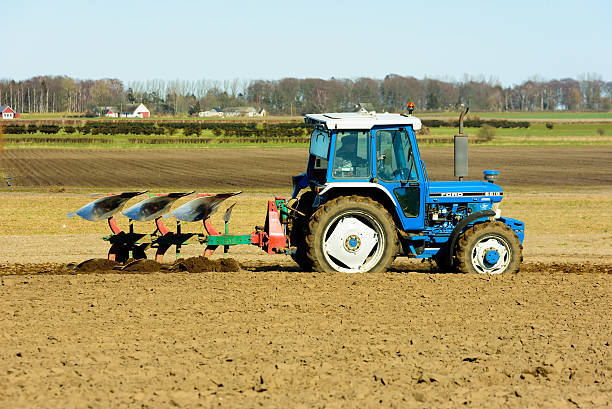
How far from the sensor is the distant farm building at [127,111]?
5463 inches

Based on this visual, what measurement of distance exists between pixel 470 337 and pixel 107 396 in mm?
3598

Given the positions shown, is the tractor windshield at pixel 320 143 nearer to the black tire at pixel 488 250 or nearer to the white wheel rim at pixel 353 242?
the white wheel rim at pixel 353 242

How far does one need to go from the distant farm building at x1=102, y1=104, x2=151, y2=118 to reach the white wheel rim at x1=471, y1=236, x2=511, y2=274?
13308 centimetres

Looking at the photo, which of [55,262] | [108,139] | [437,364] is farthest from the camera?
[108,139]

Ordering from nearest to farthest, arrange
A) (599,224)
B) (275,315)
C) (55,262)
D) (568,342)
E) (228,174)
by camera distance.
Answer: (568,342) → (275,315) → (55,262) → (599,224) → (228,174)

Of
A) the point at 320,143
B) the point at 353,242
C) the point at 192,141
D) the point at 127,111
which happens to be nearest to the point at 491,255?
the point at 353,242

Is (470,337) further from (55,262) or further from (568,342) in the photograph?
(55,262)

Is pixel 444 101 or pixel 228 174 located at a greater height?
pixel 444 101

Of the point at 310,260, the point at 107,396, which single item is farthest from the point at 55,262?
the point at 107,396

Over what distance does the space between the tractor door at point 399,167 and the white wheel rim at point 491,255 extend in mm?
1051

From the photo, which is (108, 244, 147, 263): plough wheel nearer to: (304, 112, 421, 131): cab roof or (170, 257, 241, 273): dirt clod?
(170, 257, 241, 273): dirt clod

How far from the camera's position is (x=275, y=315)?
802 cm

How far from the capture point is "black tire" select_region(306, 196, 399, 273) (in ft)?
31.1

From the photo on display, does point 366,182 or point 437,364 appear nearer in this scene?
point 437,364
